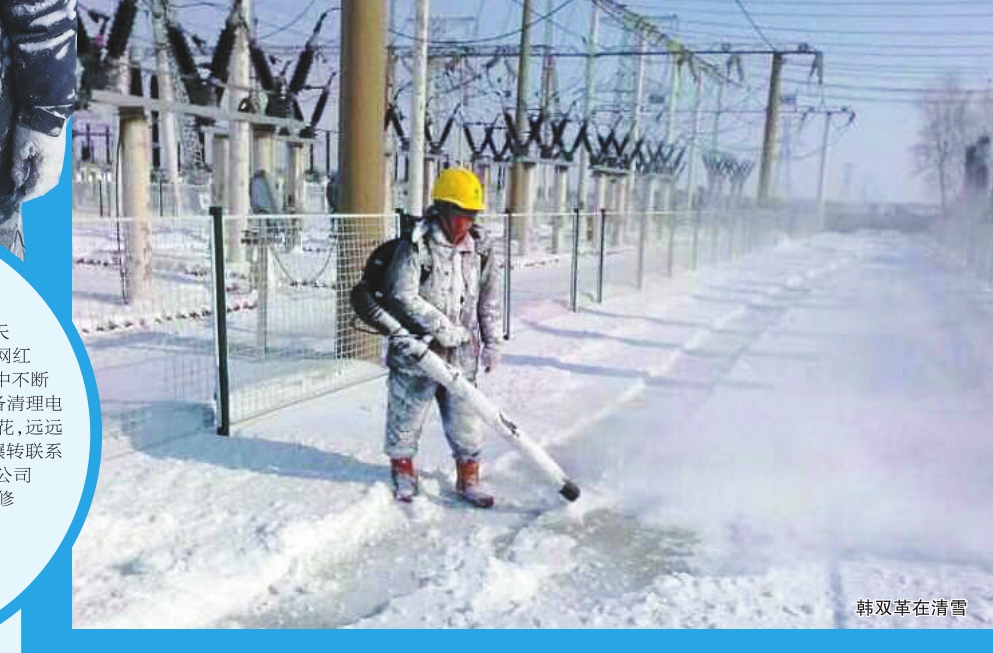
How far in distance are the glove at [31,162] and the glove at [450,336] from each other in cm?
225

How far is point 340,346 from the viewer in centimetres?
792

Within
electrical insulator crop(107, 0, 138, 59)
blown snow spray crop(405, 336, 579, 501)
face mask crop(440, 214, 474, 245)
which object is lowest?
blown snow spray crop(405, 336, 579, 501)

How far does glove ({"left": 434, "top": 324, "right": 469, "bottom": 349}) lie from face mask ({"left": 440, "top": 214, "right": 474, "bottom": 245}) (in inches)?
17.8

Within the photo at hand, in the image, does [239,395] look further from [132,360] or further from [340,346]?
[132,360]

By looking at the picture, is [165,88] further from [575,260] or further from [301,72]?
[575,260]

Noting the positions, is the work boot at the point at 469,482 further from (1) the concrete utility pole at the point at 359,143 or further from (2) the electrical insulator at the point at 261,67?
(2) the electrical insulator at the point at 261,67

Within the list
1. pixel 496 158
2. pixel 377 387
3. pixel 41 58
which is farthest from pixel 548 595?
pixel 496 158

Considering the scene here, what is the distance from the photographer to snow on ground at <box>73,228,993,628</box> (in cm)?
381

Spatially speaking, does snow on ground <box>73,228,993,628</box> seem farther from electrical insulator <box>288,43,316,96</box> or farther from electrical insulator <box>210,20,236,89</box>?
electrical insulator <box>288,43,316,96</box>

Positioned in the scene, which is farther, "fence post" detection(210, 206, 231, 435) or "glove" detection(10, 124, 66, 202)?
"fence post" detection(210, 206, 231, 435)

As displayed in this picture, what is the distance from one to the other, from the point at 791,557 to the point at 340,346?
4.57 metres

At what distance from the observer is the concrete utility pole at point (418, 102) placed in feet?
40.3

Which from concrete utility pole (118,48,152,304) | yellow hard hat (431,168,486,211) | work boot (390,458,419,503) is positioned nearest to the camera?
yellow hard hat (431,168,486,211)

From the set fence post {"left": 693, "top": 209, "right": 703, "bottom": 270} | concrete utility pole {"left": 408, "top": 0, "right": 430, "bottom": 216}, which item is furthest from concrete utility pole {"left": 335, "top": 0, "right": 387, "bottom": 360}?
fence post {"left": 693, "top": 209, "right": 703, "bottom": 270}
